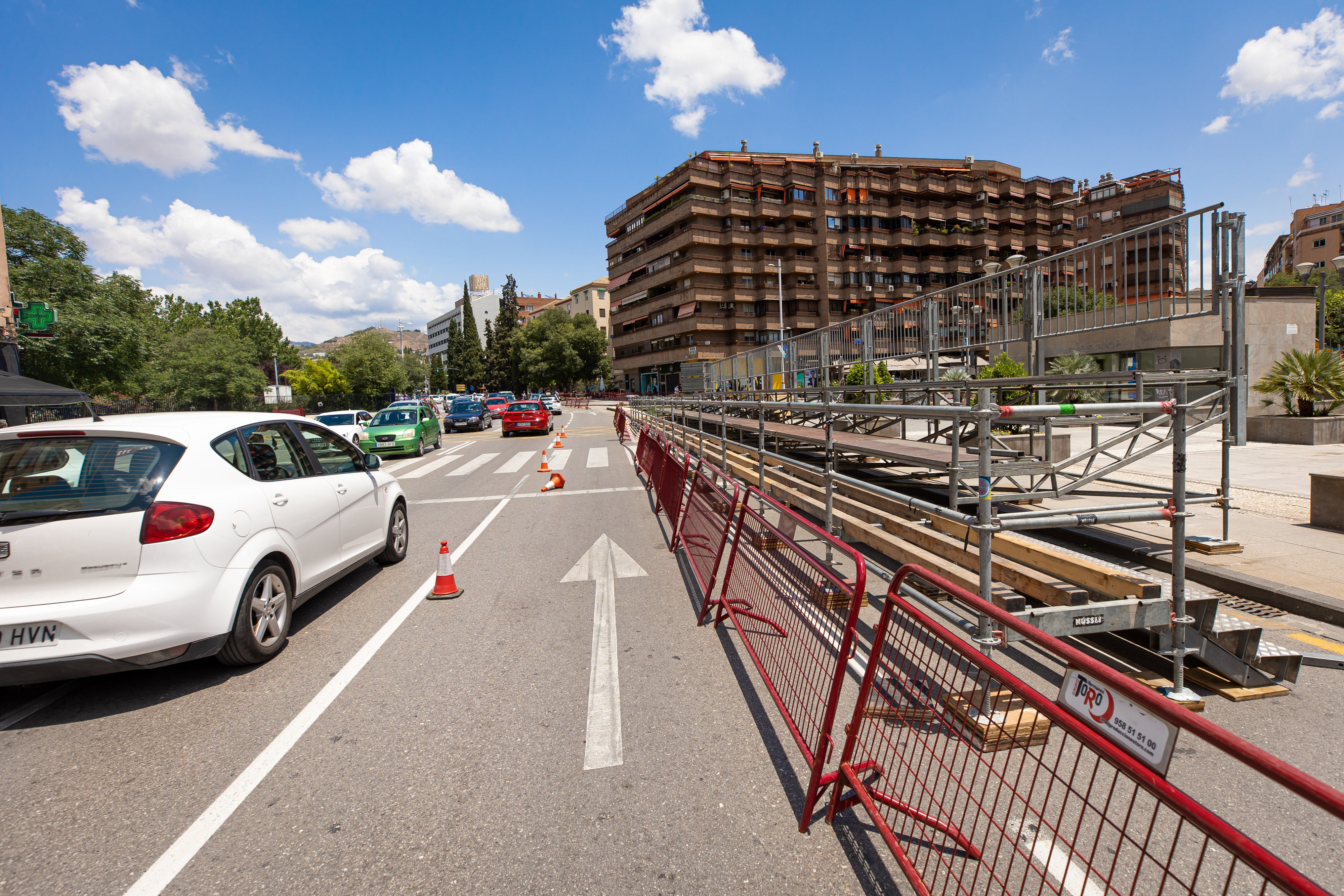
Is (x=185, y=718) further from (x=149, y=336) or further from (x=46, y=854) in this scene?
(x=149, y=336)

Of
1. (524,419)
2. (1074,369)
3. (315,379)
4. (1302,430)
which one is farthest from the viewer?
(315,379)

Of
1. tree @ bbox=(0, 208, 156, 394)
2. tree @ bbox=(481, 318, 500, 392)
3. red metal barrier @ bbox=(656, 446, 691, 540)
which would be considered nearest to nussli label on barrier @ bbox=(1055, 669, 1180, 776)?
red metal barrier @ bbox=(656, 446, 691, 540)

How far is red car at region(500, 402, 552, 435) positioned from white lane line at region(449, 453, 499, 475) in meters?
6.62

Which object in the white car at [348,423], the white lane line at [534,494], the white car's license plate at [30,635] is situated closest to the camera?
the white car's license plate at [30,635]

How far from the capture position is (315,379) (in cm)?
8688

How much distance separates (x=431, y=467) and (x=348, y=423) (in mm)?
4066

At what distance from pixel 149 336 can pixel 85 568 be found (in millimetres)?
48986

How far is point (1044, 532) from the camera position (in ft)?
24.2

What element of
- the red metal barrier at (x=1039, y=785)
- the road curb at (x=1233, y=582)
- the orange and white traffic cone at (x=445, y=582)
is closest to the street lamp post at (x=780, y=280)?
the road curb at (x=1233, y=582)

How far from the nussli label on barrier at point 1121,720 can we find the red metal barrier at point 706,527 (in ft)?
10.5

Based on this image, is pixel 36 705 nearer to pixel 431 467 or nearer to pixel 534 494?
pixel 534 494

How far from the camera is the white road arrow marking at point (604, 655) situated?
127 inches

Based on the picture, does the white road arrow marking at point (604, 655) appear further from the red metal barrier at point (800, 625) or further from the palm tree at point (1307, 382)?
the palm tree at point (1307, 382)

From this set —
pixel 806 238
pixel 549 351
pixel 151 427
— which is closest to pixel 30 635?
pixel 151 427
